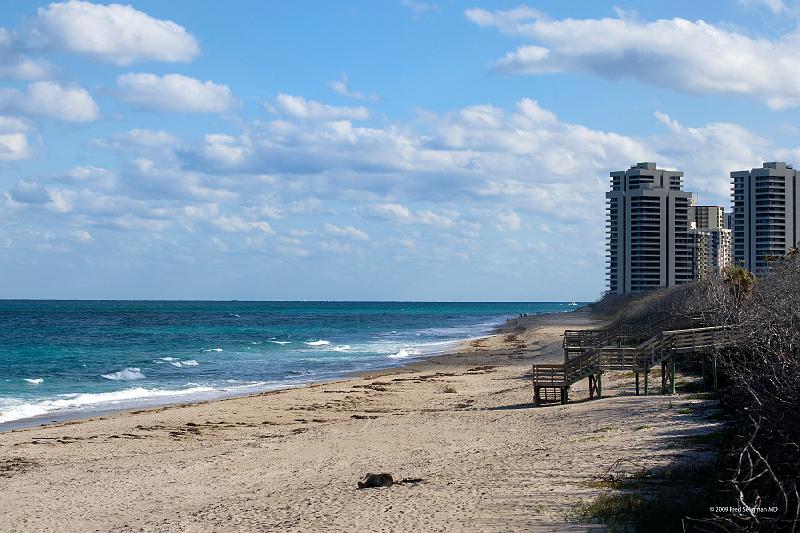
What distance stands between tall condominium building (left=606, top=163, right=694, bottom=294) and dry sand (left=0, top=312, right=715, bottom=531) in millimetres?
99158

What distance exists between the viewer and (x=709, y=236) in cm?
11325

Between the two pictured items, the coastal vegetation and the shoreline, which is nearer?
the coastal vegetation

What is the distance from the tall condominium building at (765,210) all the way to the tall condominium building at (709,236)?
215cm

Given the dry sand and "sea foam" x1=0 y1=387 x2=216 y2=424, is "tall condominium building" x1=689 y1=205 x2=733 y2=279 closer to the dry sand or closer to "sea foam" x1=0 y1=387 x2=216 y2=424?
"sea foam" x1=0 y1=387 x2=216 y2=424

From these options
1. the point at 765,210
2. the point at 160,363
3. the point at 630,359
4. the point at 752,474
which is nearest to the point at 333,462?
the point at 752,474

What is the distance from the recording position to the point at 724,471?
11.6 meters

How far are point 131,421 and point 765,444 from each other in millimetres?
19563

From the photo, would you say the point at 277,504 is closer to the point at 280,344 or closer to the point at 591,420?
the point at 591,420

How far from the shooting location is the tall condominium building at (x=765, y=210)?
10981cm

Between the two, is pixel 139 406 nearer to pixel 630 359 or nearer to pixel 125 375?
pixel 125 375

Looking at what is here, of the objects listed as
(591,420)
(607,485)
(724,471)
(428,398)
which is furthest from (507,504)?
(428,398)

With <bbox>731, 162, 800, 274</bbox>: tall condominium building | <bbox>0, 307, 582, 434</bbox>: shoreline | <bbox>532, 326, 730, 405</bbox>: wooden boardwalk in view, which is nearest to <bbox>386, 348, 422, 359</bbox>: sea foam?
<bbox>0, 307, 582, 434</bbox>: shoreline

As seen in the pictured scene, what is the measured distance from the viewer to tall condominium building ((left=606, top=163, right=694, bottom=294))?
401 feet

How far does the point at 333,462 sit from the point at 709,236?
4136 inches
